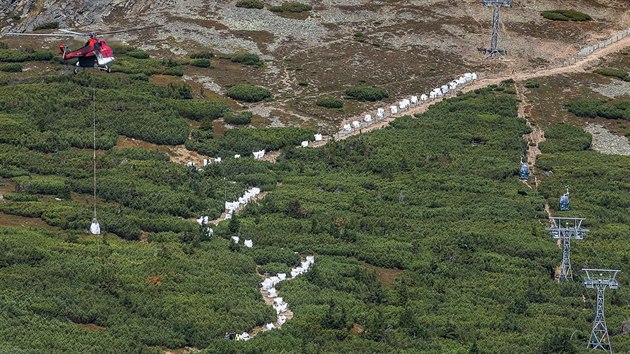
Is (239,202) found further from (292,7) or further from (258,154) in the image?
(292,7)

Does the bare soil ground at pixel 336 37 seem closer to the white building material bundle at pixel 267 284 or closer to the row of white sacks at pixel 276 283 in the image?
the row of white sacks at pixel 276 283

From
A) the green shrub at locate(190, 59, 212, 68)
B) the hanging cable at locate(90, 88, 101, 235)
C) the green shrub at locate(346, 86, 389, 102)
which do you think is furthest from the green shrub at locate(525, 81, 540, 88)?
the hanging cable at locate(90, 88, 101, 235)

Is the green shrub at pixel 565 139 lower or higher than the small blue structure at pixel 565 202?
lower

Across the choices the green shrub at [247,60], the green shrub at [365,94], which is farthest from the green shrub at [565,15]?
the green shrub at [247,60]

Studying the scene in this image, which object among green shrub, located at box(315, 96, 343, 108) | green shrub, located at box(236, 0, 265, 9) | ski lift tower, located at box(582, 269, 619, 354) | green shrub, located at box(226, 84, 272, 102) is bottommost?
green shrub, located at box(236, 0, 265, 9)

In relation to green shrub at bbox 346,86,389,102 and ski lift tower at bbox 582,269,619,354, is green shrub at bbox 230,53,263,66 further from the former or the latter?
ski lift tower at bbox 582,269,619,354

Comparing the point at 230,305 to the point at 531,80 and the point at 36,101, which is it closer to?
the point at 36,101

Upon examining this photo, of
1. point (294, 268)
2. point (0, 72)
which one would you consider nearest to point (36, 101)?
point (0, 72)
